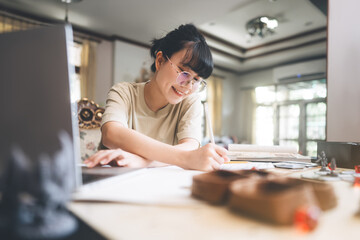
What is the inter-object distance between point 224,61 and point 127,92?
5.64m

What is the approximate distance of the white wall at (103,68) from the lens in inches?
186

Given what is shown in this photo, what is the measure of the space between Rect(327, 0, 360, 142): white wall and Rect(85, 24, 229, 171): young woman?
2.60 ft

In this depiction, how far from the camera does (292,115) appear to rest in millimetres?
6047

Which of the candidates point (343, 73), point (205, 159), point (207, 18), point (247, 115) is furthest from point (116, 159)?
point (247, 115)

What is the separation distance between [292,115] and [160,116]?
5718 mm

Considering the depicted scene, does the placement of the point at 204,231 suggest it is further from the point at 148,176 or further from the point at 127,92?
the point at 127,92

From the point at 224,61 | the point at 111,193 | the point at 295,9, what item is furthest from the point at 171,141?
the point at 224,61

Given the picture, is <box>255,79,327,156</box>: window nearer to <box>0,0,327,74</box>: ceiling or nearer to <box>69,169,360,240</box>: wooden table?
<box>0,0,327,74</box>: ceiling

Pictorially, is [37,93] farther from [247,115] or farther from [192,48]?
[247,115]

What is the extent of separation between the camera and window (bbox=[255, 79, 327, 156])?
5473 mm

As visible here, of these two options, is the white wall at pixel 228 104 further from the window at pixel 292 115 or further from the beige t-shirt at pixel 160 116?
the beige t-shirt at pixel 160 116

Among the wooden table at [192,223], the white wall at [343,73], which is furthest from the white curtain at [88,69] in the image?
the wooden table at [192,223]

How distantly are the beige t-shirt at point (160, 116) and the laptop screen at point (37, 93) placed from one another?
0.68m

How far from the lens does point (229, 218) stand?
289mm
